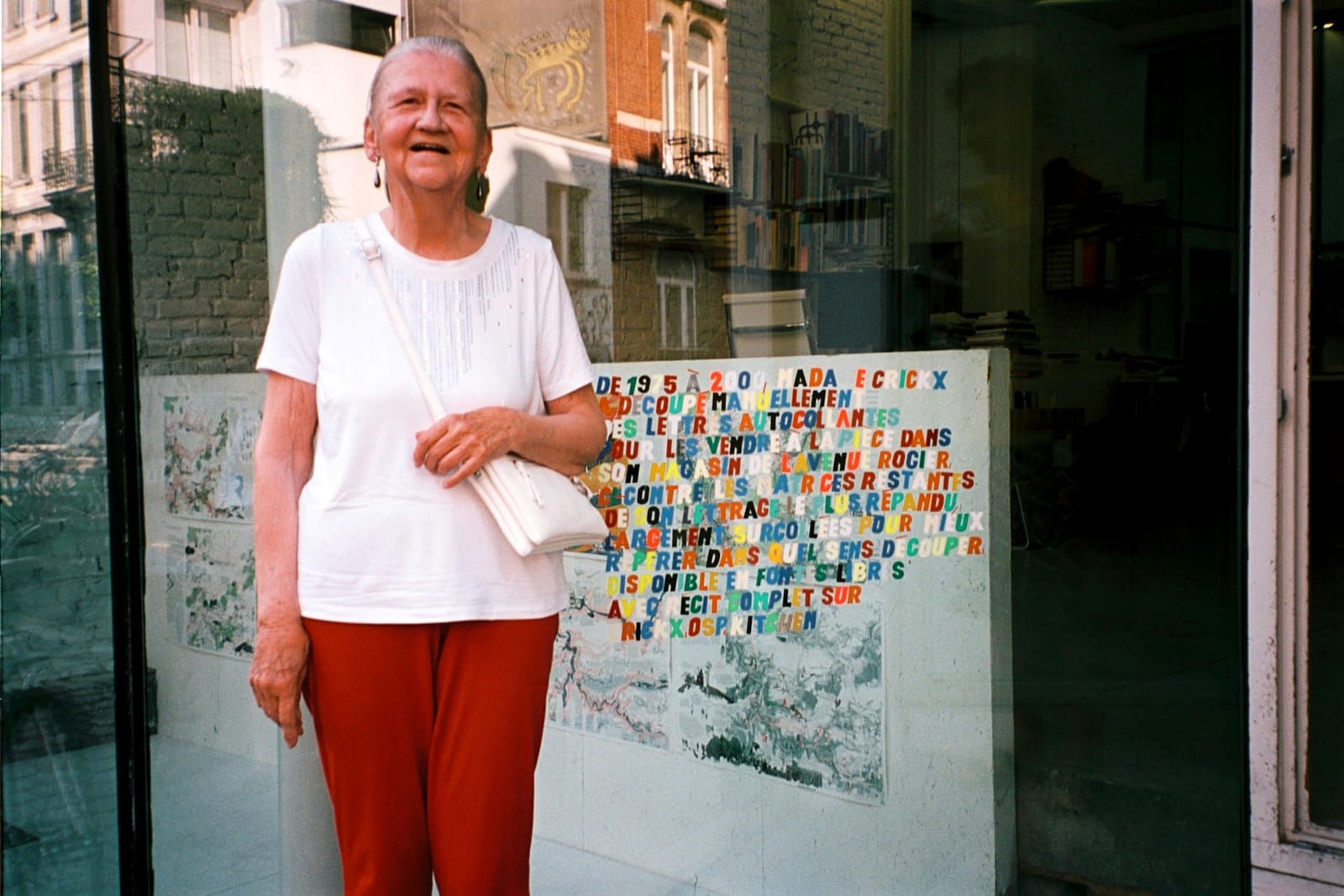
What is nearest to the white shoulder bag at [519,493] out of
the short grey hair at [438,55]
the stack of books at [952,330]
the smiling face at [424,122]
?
the smiling face at [424,122]

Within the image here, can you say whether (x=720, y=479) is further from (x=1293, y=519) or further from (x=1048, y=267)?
(x=1293, y=519)

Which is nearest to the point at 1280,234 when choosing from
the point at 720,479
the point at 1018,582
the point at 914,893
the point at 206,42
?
Result: the point at 1018,582

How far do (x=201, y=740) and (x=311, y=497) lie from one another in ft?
4.72

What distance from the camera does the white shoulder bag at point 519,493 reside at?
1886mm

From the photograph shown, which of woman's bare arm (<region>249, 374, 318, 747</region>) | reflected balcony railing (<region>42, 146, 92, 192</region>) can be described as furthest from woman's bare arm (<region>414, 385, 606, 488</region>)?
reflected balcony railing (<region>42, 146, 92, 192</region>)

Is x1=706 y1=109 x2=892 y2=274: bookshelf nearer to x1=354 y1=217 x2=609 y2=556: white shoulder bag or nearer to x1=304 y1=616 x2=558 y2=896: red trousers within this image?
x1=354 y1=217 x2=609 y2=556: white shoulder bag

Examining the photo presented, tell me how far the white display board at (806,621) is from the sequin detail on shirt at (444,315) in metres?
1.21

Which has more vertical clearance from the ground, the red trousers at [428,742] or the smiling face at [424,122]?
the smiling face at [424,122]

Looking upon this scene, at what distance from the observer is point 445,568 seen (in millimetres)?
1913

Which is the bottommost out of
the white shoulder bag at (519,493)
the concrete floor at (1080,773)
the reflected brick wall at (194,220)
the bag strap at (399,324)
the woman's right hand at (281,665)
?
the concrete floor at (1080,773)

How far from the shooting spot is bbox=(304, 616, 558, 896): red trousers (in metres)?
1.92

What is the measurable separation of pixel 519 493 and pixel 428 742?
42 centimetres

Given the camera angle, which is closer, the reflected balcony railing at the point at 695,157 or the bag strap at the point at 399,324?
the bag strap at the point at 399,324

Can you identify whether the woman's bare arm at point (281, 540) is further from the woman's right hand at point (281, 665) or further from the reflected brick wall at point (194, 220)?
the reflected brick wall at point (194, 220)
